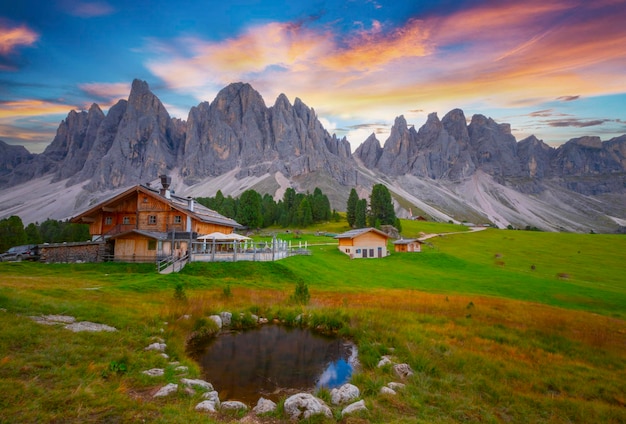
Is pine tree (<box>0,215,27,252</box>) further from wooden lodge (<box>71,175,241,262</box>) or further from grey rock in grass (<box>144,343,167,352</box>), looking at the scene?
grey rock in grass (<box>144,343,167,352</box>)

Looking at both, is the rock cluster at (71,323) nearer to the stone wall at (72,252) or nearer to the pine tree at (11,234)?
the stone wall at (72,252)

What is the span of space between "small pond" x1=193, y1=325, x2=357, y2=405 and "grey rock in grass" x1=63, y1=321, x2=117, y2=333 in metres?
3.53

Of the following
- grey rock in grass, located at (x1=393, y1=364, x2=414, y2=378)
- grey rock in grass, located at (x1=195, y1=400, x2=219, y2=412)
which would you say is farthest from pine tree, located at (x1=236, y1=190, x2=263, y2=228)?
grey rock in grass, located at (x1=195, y1=400, x2=219, y2=412)

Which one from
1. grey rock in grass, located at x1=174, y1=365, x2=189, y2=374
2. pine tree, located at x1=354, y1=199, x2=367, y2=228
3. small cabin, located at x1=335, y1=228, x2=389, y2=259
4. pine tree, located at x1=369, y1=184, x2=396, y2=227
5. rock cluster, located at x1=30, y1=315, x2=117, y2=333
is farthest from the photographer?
pine tree, located at x1=369, y1=184, x2=396, y2=227

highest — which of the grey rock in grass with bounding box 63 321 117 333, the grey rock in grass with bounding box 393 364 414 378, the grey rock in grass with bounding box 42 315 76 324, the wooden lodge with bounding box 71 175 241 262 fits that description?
the wooden lodge with bounding box 71 175 241 262

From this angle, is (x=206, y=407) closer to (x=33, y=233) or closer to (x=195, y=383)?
(x=195, y=383)

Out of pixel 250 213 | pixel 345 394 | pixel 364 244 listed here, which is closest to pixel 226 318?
pixel 345 394

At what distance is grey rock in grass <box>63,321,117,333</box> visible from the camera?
12.0 metres

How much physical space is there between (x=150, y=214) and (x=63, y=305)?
87.4 feet

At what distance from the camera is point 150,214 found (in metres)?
39.4

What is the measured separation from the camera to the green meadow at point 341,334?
7883mm

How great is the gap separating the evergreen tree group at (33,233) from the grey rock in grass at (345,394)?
54.7 m

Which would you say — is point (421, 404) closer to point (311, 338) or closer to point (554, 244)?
point (311, 338)

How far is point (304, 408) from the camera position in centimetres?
817
